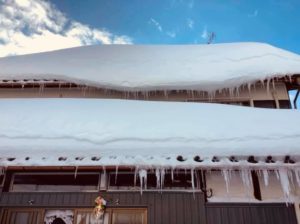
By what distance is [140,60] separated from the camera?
281 inches

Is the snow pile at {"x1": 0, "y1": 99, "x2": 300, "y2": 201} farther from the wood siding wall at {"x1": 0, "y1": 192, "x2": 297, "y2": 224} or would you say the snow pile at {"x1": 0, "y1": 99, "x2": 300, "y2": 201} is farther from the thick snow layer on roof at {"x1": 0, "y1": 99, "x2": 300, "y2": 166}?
the wood siding wall at {"x1": 0, "y1": 192, "x2": 297, "y2": 224}

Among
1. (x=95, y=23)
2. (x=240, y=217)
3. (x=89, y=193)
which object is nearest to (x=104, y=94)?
(x=89, y=193)

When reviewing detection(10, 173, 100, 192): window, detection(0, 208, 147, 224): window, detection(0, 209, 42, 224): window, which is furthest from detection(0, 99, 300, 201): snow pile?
detection(0, 209, 42, 224): window

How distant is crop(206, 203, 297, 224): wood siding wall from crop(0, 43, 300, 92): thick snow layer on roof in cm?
274

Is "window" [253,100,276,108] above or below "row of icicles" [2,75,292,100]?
below

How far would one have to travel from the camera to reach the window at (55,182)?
436cm

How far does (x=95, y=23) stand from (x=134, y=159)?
31.4 ft

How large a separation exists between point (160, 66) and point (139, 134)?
130 inches

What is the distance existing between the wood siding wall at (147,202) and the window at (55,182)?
14cm

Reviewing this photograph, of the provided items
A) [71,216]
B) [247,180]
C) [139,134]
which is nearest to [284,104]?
[247,180]

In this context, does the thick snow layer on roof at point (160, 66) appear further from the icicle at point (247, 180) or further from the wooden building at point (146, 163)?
the icicle at point (247, 180)

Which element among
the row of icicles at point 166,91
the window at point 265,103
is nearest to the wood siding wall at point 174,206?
the window at point 265,103

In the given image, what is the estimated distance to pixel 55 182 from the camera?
4406 mm

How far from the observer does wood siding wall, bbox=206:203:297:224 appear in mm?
3951
